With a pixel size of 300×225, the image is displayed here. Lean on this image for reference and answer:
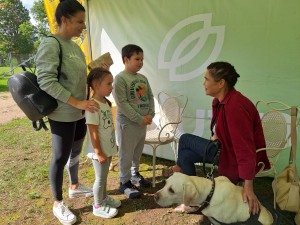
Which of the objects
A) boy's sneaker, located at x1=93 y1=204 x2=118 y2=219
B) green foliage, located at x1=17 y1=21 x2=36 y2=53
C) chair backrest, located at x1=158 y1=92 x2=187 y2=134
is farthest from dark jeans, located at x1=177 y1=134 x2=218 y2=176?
green foliage, located at x1=17 y1=21 x2=36 y2=53

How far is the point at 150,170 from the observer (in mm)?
3775

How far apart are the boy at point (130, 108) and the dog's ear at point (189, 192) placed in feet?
3.74

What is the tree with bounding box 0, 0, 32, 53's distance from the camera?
45.8 meters

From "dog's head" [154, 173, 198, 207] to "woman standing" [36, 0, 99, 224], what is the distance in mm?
920

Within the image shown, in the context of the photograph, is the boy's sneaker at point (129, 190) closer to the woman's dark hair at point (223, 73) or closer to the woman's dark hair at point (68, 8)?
the woman's dark hair at point (223, 73)

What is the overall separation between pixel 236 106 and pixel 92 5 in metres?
3.30

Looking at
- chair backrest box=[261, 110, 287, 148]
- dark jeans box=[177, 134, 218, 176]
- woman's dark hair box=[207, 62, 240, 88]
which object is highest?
woman's dark hair box=[207, 62, 240, 88]

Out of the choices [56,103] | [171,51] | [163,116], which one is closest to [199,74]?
[171,51]

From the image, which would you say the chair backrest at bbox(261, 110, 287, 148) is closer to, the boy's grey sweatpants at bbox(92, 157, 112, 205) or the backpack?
the boy's grey sweatpants at bbox(92, 157, 112, 205)

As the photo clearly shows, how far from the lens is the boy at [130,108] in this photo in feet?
9.20

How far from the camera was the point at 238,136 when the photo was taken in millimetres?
1899

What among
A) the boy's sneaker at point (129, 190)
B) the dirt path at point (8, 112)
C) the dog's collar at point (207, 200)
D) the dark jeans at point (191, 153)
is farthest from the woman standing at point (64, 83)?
the dirt path at point (8, 112)

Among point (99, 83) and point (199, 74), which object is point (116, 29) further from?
point (99, 83)

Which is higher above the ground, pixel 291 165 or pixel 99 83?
pixel 99 83
